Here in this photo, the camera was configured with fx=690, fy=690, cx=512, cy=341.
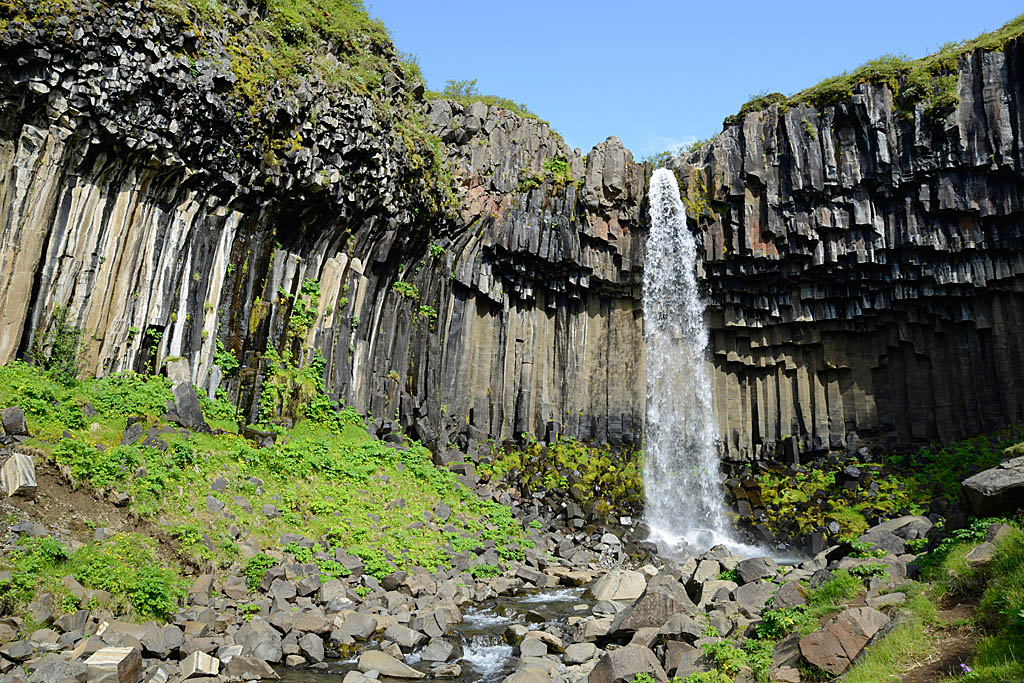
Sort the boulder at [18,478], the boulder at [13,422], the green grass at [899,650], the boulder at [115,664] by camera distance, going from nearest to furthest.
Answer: the green grass at [899,650], the boulder at [115,664], the boulder at [18,478], the boulder at [13,422]

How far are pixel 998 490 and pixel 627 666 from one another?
516 centimetres

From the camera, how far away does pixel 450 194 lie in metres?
21.8

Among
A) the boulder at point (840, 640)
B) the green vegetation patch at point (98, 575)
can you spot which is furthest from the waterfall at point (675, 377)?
the green vegetation patch at point (98, 575)

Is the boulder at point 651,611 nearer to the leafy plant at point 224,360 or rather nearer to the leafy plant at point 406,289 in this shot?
the leafy plant at point 224,360

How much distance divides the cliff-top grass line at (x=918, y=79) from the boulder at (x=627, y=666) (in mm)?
19931

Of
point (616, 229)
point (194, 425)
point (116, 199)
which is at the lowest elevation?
point (194, 425)

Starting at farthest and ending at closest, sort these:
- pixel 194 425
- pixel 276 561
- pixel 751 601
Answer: pixel 194 425 < pixel 276 561 < pixel 751 601

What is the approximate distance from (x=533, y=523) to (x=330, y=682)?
1049 centimetres

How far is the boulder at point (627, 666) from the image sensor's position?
307 inches

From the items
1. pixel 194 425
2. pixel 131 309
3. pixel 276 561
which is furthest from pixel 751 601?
pixel 131 309

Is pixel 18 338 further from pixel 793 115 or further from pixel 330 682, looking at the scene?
pixel 793 115

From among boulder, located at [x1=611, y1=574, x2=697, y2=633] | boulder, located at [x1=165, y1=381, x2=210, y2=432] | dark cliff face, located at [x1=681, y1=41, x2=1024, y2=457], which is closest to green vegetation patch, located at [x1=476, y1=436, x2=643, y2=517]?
dark cliff face, located at [x1=681, y1=41, x2=1024, y2=457]

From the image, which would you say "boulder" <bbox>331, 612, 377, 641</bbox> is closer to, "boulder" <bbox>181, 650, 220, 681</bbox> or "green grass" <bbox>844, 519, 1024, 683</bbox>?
"boulder" <bbox>181, 650, 220, 681</bbox>

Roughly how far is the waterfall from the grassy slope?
23.8 ft
